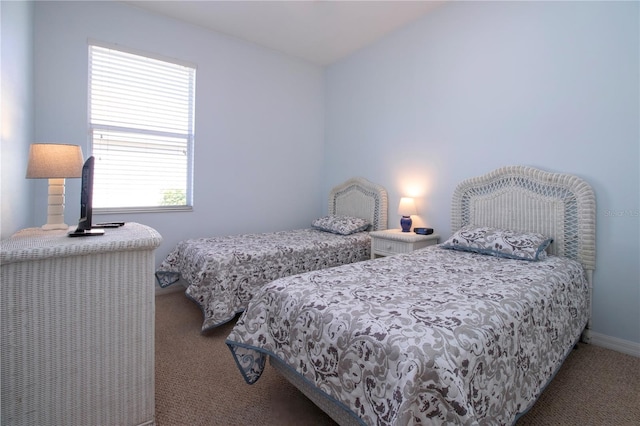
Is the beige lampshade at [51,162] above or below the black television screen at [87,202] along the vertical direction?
above

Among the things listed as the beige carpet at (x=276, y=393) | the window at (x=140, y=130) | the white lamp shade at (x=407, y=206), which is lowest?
the beige carpet at (x=276, y=393)

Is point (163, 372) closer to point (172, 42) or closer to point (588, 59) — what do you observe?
point (172, 42)

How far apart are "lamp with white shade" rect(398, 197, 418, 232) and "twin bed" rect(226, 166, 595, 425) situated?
81 cm

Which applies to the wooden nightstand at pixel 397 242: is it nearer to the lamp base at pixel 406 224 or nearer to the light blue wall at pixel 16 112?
the lamp base at pixel 406 224

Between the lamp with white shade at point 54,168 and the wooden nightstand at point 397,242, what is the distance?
2.44 meters

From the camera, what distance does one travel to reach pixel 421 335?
1.05m

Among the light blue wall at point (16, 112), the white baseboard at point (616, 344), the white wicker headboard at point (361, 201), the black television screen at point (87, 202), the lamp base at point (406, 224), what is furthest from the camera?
the white wicker headboard at point (361, 201)

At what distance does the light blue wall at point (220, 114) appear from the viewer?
267 cm

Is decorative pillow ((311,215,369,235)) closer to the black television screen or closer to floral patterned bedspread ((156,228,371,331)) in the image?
floral patterned bedspread ((156,228,371,331))

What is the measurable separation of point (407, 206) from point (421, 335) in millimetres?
2287

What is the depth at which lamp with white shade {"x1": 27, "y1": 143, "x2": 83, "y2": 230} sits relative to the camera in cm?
167

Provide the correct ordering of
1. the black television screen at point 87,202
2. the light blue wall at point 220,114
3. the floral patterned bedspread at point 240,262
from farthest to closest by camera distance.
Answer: the light blue wall at point 220,114
the floral patterned bedspread at point 240,262
the black television screen at point 87,202

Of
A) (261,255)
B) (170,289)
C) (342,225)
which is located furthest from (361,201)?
(170,289)

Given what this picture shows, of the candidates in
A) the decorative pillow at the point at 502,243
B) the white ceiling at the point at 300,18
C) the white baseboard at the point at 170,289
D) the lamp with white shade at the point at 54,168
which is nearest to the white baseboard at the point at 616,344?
the decorative pillow at the point at 502,243
